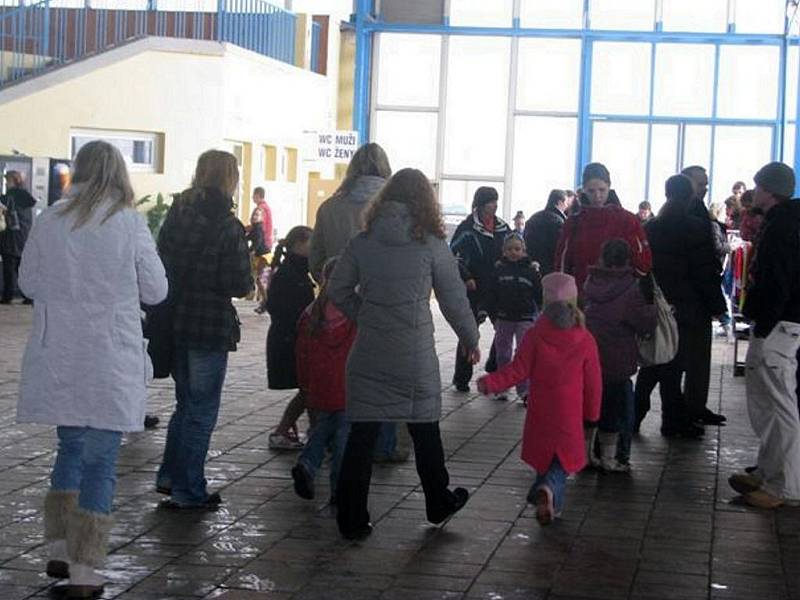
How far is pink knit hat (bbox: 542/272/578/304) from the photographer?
27.4ft

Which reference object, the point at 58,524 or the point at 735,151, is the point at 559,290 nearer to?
the point at 58,524

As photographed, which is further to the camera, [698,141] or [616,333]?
[698,141]

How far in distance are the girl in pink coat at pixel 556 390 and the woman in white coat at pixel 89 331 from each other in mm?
2124

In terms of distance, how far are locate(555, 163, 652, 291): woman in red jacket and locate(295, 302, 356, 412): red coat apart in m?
2.39

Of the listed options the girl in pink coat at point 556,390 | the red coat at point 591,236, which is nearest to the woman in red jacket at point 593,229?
the red coat at point 591,236

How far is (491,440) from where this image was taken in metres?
11.0

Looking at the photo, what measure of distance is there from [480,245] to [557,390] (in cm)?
537

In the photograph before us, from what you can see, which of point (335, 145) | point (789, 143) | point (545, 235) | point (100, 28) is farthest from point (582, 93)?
point (545, 235)

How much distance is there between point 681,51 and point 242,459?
2674 centimetres

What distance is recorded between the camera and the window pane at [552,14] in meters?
35.1

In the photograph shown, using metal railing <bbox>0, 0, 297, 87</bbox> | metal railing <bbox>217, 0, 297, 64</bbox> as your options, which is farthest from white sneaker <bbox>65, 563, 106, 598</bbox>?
metal railing <bbox>217, 0, 297, 64</bbox>

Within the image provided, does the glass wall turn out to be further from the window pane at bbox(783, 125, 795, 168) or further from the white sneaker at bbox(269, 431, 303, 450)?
the white sneaker at bbox(269, 431, 303, 450)

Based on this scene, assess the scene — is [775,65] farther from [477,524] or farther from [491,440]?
[477,524]

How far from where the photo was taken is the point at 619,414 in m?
9.83
